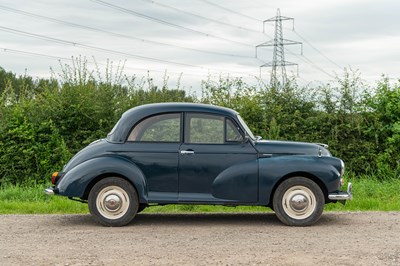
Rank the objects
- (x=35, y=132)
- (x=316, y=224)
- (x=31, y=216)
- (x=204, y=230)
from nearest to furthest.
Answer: (x=204, y=230) < (x=316, y=224) < (x=31, y=216) < (x=35, y=132)

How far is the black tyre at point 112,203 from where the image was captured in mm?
9391

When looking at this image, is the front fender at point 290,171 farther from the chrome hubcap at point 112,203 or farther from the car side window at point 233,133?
the chrome hubcap at point 112,203

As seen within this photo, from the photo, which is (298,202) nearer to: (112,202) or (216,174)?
(216,174)

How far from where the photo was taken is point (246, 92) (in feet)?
53.6

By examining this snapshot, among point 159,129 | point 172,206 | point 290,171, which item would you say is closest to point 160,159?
point 159,129

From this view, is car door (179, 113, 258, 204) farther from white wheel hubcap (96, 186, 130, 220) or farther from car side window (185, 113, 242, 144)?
white wheel hubcap (96, 186, 130, 220)

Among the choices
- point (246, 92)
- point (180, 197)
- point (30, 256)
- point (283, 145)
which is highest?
point (246, 92)

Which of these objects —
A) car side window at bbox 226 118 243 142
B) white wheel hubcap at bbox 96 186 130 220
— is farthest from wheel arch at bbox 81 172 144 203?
car side window at bbox 226 118 243 142

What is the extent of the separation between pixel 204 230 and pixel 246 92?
765 cm

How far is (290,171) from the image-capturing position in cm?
948

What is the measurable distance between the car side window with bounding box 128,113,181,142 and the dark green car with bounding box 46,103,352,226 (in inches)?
0.6

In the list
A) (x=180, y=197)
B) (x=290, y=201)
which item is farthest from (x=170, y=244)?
(x=290, y=201)

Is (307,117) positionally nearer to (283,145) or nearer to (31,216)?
(283,145)

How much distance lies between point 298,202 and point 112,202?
263 cm
